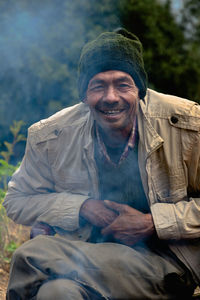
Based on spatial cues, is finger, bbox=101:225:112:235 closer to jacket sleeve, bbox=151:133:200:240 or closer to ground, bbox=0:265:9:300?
jacket sleeve, bbox=151:133:200:240

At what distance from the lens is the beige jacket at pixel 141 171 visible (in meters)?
3.12

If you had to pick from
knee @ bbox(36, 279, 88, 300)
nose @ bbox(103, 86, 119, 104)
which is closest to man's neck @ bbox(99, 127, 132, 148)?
nose @ bbox(103, 86, 119, 104)

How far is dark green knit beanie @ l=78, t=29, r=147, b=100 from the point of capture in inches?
124

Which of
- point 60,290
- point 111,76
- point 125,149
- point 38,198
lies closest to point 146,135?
point 125,149

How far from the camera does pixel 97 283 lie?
292cm

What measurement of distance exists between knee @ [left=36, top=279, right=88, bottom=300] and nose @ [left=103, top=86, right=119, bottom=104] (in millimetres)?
1107

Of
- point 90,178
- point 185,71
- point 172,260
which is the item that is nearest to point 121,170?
point 90,178

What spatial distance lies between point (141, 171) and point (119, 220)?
0.35m

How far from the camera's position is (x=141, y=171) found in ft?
10.6

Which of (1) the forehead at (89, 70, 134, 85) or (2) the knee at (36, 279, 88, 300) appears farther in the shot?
(1) the forehead at (89, 70, 134, 85)

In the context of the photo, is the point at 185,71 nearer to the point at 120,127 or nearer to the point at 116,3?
the point at 116,3

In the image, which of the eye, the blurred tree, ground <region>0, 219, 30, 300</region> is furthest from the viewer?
the blurred tree

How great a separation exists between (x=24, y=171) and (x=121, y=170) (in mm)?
704

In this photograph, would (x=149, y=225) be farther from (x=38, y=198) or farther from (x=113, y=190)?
(x=38, y=198)
